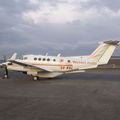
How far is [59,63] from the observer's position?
104ft

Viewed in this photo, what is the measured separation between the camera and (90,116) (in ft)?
39.0

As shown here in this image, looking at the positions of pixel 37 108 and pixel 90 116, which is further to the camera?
pixel 37 108

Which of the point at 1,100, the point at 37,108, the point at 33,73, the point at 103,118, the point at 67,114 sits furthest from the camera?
the point at 33,73

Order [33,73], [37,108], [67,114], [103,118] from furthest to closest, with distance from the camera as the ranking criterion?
1. [33,73]
2. [37,108]
3. [67,114]
4. [103,118]

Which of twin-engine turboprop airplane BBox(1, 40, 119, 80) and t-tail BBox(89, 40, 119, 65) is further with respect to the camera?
t-tail BBox(89, 40, 119, 65)

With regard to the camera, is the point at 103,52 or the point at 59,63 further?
the point at 103,52

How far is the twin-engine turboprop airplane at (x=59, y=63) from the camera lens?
3155 centimetres

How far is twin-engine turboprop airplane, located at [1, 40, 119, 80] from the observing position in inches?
1242

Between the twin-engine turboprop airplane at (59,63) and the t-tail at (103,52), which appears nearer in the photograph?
the twin-engine turboprop airplane at (59,63)

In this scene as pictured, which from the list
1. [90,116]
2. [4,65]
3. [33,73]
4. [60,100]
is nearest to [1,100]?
[60,100]

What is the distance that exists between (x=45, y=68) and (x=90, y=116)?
65.1 feet

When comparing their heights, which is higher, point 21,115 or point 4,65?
point 4,65

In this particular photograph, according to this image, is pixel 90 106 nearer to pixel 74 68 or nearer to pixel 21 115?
pixel 21 115

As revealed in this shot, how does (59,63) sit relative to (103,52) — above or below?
below
